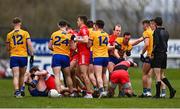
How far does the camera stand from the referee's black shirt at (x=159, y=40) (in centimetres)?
2291

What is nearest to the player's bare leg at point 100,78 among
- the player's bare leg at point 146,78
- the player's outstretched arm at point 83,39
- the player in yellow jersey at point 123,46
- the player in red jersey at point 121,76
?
the player in red jersey at point 121,76

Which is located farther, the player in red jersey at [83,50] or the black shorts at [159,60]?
the player in red jersey at [83,50]

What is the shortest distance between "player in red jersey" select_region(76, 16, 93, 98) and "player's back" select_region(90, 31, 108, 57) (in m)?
0.25

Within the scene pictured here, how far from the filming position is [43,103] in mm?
20844

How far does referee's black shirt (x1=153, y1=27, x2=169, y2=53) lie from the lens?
2291 centimetres

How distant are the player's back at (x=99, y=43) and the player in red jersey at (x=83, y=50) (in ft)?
0.82

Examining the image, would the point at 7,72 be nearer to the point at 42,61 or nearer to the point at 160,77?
the point at 42,61

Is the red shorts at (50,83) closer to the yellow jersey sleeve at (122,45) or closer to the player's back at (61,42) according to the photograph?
the player's back at (61,42)

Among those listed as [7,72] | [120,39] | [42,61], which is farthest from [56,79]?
[7,72]

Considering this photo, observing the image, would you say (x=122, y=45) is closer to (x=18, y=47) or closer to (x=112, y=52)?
(x=112, y=52)

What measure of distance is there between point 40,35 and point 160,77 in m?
53.7

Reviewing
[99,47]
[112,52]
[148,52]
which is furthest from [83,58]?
[148,52]

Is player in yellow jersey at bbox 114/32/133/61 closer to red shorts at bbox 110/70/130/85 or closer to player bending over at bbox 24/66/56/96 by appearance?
red shorts at bbox 110/70/130/85

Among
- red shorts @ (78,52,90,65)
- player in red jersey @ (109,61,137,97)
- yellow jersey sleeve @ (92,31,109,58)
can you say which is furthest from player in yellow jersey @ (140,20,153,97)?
red shorts @ (78,52,90,65)
